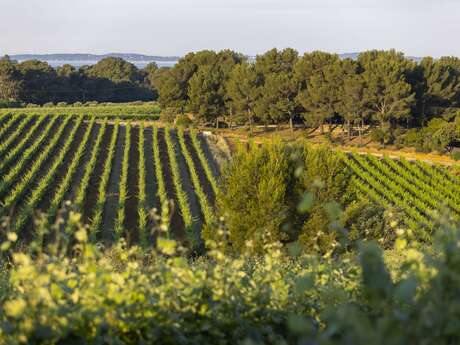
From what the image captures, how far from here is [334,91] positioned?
42.3 meters

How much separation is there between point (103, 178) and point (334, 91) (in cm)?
2414

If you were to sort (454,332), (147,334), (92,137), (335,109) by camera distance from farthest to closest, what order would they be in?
(335,109) < (92,137) < (147,334) < (454,332)

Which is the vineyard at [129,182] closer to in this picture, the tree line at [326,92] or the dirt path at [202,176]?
the dirt path at [202,176]

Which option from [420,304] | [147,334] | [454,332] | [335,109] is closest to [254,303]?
[147,334]

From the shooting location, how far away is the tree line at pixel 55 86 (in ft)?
225

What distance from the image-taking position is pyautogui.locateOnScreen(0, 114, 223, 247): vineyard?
19.7 m

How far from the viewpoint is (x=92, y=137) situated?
36.4 meters

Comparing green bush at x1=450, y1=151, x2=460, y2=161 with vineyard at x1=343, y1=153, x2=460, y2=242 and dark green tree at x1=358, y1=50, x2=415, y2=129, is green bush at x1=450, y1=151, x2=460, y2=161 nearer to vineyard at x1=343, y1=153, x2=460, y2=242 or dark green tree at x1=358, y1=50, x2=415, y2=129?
vineyard at x1=343, y1=153, x2=460, y2=242

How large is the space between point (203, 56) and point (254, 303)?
55.7 metres

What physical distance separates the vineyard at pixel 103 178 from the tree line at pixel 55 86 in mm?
30106

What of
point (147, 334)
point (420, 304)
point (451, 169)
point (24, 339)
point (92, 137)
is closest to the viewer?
point (24, 339)

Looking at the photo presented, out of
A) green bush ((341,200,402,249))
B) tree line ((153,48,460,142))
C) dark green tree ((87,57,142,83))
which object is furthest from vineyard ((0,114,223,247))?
dark green tree ((87,57,142,83))

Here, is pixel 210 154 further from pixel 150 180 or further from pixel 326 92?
pixel 326 92

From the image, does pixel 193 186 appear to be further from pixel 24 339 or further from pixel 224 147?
pixel 24 339
